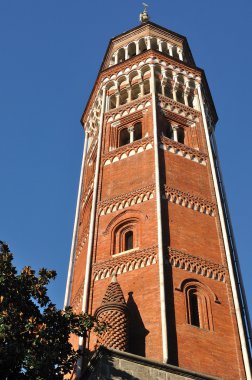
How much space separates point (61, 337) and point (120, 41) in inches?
779

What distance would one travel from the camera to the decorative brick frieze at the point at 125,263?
1655 cm

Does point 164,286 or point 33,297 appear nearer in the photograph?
point 33,297

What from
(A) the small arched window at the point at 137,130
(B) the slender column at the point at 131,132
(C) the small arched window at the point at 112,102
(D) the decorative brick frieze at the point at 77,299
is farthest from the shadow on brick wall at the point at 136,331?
(C) the small arched window at the point at 112,102

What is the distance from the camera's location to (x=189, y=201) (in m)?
18.8

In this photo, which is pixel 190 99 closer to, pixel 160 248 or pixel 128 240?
pixel 128 240

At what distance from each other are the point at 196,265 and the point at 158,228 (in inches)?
58.7

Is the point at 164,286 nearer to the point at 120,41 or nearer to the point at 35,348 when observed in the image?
the point at 35,348

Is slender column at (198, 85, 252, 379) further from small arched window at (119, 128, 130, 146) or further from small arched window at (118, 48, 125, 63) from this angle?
small arched window at (118, 48, 125, 63)

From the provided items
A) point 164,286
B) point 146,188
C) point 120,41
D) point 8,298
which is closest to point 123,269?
point 164,286

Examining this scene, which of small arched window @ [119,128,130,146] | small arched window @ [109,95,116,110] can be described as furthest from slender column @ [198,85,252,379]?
small arched window @ [109,95,116,110]

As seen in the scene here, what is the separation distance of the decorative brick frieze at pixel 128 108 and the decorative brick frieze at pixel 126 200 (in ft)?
16.3

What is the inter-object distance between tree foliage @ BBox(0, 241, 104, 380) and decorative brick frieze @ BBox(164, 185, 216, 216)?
23.8 feet

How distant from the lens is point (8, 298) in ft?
36.7

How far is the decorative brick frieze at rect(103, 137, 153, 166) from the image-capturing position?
2067 centimetres
